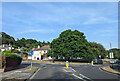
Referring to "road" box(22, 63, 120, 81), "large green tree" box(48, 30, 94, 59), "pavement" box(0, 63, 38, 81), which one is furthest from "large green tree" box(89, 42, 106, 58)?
"pavement" box(0, 63, 38, 81)

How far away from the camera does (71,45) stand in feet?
154

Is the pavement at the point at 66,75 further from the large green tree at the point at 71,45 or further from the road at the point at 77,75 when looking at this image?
the large green tree at the point at 71,45

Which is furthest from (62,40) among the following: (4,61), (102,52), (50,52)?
(4,61)

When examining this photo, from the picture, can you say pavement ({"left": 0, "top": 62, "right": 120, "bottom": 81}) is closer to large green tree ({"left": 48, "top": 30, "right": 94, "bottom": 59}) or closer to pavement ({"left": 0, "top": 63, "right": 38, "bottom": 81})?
pavement ({"left": 0, "top": 63, "right": 38, "bottom": 81})

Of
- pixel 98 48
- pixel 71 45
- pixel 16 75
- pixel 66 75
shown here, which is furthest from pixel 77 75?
pixel 98 48

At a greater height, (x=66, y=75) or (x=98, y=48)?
(x=98, y=48)

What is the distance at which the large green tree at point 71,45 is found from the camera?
45.7m

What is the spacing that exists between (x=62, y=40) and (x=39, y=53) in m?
27.6

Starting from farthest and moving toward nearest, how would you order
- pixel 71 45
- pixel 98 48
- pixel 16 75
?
pixel 98 48 → pixel 71 45 → pixel 16 75

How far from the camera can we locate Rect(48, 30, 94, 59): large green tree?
4570 centimetres

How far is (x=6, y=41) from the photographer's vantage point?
10512 centimetres

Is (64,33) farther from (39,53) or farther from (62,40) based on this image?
(39,53)

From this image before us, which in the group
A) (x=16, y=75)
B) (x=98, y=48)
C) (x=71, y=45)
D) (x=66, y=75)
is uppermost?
(x=71, y=45)

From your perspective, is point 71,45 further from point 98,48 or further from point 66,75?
point 66,75
